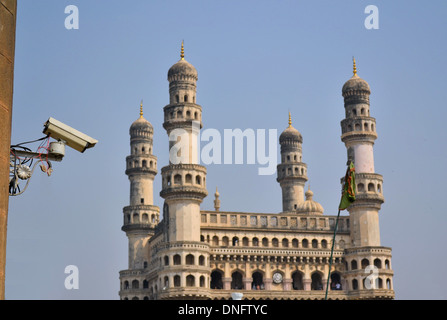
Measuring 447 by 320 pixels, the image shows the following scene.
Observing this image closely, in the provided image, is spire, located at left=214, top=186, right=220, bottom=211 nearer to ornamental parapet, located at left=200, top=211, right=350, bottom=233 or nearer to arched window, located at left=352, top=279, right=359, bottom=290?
ornamental parapet, located at left=200, top=211, right=350, bottom=233

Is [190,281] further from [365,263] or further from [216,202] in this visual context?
[365,263]

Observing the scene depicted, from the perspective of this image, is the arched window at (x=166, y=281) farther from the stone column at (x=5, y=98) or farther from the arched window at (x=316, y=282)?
the stone column at (x=5, y=98)

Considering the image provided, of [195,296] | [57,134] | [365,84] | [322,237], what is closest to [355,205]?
[322,237]

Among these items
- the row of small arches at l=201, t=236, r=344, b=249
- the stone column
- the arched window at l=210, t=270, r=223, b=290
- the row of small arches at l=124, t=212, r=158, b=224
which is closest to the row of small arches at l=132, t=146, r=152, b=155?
the row of small arches at l=124, t=212, r=158, b=224

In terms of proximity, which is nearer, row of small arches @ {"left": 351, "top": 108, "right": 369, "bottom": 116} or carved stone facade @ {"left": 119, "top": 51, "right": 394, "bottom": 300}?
carved stone facade @ {"left": 119, "top": 51, "right": 394, "bottom": 300}
